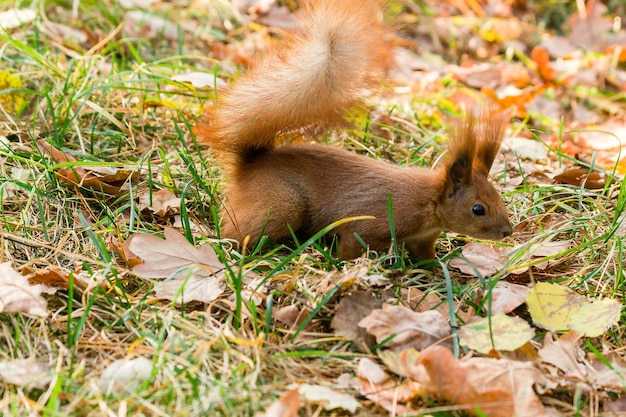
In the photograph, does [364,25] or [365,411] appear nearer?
[365,411]

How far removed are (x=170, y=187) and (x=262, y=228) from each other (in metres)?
0.51

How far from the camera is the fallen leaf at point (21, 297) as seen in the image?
66.2 inches

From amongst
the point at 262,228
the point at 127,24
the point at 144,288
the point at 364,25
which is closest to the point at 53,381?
the point at 144,288

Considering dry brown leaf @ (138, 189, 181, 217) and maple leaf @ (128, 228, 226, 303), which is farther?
dry brown leaf @ (138, 189, 181, 217)

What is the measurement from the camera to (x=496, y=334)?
1.78m

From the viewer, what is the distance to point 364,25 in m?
2.15

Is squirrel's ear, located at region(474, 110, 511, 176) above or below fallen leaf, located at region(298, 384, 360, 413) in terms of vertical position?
above

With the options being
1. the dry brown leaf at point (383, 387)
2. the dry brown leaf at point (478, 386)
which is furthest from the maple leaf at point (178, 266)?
the dry brown leaf at point (478, 386)

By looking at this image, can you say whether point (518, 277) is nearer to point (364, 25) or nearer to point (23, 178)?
point (364, 25)

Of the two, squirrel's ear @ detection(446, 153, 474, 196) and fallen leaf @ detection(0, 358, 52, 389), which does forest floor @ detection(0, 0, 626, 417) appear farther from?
squirrel's ear @ detection(446, 153, 474, 196)

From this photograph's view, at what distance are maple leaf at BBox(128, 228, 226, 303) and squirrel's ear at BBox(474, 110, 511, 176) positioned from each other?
88 centimetres

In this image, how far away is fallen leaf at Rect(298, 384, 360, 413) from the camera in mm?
1522

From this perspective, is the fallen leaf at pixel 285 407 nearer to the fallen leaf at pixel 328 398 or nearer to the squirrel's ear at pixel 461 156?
the fallen leaf at pixel 328 398

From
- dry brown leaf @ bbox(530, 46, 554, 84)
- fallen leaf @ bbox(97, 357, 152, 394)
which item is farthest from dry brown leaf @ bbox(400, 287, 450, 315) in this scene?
dry brown leaf @ bbox(530, 46, 554, 84)
